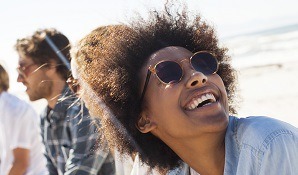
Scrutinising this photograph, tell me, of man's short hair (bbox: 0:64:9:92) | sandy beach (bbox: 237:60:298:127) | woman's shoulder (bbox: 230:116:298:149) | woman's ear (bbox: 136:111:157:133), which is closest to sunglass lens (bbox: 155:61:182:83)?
woman's ear (bbox: 136:111:157:133)

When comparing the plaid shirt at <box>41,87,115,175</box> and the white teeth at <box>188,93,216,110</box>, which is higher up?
the white teeth at <box>188,93,216,110</box>

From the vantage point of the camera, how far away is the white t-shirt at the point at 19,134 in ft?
16.0

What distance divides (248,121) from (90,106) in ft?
3.78

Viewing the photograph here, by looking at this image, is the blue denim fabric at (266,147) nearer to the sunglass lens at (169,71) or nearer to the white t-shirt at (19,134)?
the sunglass lens at (169,71)

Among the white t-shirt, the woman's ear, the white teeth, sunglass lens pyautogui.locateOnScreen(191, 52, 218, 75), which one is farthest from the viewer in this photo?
the white t-shirt

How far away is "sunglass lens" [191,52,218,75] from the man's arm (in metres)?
2.69

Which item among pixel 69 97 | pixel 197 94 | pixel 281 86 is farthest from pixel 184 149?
pixel 281 86

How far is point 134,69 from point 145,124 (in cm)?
31

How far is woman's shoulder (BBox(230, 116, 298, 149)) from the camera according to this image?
2.19m

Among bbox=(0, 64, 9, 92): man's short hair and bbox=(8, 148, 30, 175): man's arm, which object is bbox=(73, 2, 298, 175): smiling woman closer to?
bbox=(8, 148, 30, 175): man's arm

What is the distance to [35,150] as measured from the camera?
508 cm

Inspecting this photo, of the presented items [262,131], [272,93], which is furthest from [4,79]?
[272,93]

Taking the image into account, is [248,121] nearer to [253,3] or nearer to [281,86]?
[281,86]

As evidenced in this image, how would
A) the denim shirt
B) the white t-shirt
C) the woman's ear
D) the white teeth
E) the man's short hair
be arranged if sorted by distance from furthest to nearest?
the man's short hair
the white t-shirt
the woman's ear
the white teeth
the denim shirt
